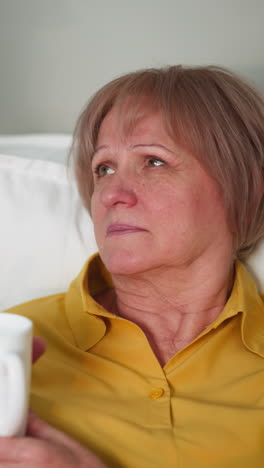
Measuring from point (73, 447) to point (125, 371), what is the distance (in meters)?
0.28

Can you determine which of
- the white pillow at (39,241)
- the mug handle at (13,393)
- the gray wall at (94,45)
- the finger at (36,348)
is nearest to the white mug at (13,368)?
the mug handle at (13,393)

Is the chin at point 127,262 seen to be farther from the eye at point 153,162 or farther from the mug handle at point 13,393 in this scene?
the mug handle at point 13,393

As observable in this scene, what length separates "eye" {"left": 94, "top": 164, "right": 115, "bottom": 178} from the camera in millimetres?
1394

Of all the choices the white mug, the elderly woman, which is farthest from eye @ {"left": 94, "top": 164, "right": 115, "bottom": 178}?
the white mug

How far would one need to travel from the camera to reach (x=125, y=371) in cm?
118

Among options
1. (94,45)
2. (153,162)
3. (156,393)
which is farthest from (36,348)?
(94,45)

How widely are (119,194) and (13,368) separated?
0.54 m

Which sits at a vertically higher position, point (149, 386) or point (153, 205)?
point (153, 205)

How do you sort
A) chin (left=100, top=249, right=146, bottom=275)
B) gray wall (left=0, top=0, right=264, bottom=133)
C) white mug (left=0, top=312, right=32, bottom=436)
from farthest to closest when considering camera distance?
1. gray wall (left=0, top=0, right=264, bottom=133)
2. chin (left=100, top=249, right=146, bottom=275)
3. white mug (left=0, top=312, right=32, bottom=436)

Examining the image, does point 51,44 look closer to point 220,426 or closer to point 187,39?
point 187,39

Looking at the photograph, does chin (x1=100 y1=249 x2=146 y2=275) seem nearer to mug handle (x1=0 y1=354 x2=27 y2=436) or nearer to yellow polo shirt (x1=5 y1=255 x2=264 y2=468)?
yellow polo shirt (x1=5 y1=255 x2=264 y2=468)

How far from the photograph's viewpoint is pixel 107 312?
125 cm

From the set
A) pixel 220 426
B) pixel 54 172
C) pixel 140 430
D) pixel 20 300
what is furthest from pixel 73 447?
pixel 54 172

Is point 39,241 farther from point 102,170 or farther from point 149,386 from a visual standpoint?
point 149,386
